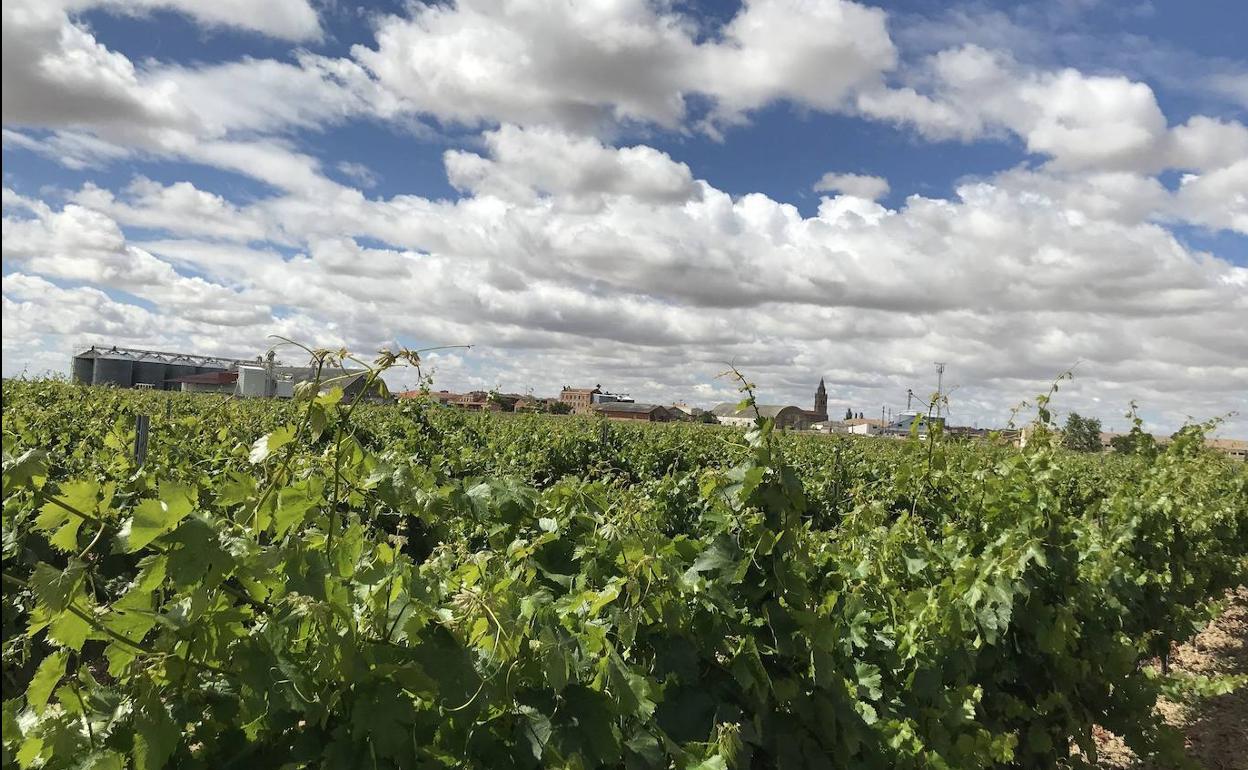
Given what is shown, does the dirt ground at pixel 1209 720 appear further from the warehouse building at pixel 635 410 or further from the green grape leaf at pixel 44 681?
the warehouse building at pixel 635 410

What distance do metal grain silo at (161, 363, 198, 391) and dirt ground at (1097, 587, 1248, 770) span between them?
224 feet

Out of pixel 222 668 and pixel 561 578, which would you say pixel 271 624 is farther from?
pixel 561 578

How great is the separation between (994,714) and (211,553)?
11.9ft

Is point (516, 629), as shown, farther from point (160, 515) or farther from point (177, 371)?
point (177, 371)

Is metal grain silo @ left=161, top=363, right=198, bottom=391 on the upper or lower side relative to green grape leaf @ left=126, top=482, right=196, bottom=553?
lower

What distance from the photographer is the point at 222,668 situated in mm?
1568

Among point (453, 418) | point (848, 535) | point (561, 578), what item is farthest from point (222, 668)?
point (453, 418)

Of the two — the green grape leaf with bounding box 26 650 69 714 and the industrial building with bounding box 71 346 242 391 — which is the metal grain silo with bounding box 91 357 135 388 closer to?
the industrial building with bounding box 71 346 242 391

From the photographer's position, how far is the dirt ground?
18.3 feet

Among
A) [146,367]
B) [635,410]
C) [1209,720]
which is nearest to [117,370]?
[146,367]

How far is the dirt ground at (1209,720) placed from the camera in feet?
18.3

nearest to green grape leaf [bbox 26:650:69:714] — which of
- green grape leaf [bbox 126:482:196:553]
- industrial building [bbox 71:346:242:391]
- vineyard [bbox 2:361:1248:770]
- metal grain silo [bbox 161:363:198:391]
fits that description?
vineyard [bbox 2:361:1248:770]

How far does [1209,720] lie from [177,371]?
72365 mm

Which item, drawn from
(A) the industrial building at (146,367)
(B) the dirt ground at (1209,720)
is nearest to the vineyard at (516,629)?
(B) the dirt ground at (1209,720)
